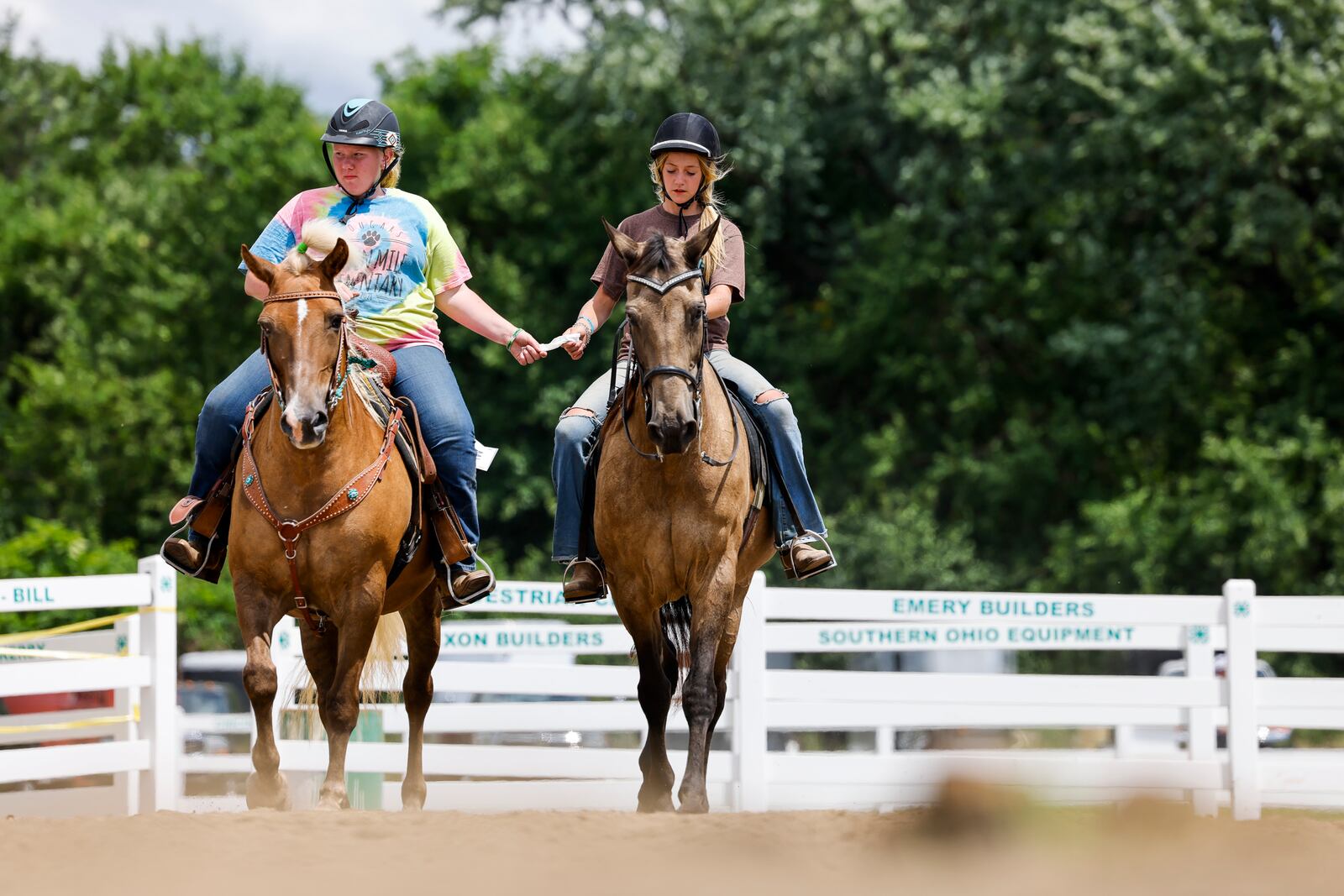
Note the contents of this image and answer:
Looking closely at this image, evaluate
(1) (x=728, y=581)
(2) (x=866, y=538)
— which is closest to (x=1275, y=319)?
(2) (x=866, y=538)

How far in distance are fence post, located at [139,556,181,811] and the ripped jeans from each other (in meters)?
3.17

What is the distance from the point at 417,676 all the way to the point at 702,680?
82.9 inches

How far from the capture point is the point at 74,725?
1120 centimetres

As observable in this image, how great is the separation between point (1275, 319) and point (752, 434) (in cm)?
2184

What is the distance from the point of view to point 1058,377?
32219mm

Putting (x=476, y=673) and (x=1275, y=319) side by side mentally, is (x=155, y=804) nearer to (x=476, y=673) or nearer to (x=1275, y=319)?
(x=476, y=673)

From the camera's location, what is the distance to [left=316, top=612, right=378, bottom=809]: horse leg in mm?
7789

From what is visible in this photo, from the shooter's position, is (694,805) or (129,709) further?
(129,709)

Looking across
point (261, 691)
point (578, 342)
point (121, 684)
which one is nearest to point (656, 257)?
point (578, 342)

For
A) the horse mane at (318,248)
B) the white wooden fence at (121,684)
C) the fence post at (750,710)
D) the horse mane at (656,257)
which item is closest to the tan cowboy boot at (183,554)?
the horse mane at (318,248)

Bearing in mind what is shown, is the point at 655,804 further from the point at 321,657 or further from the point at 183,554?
the point at 183,554

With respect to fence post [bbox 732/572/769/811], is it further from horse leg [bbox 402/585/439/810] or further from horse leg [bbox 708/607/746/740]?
horse leg [bbox 402/585/439/810]

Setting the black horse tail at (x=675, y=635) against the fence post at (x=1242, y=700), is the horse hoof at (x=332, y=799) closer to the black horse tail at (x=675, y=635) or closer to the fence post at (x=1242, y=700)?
the black horse tail at (x=675, y=635)

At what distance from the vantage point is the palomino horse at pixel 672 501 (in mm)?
7707
